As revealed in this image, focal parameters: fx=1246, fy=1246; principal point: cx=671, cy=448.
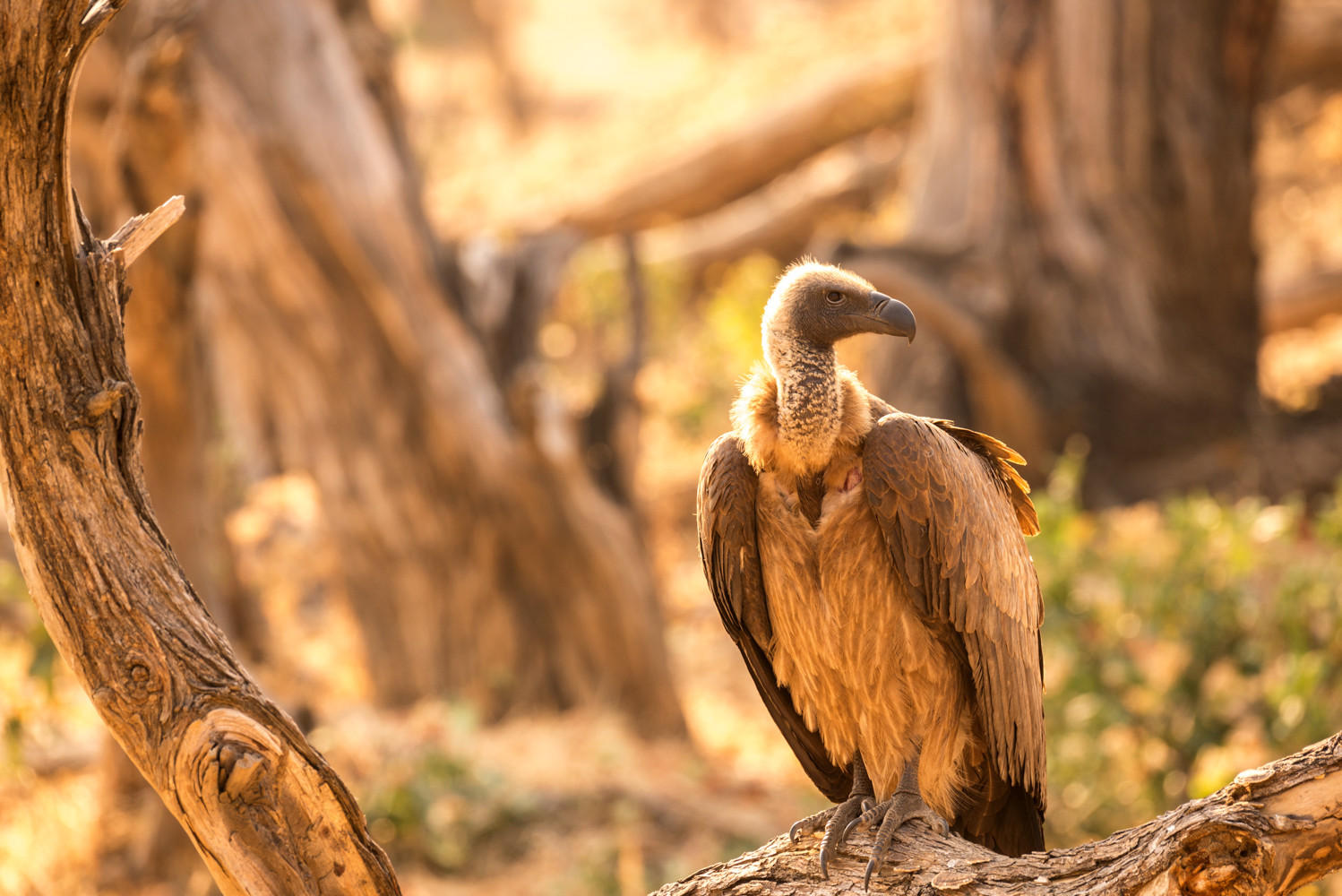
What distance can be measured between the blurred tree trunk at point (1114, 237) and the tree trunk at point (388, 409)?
3329 mm

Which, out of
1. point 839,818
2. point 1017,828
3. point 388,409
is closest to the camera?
point 839,818

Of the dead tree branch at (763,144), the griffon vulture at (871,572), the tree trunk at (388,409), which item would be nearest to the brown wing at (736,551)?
the griffon vulture at (871,572)

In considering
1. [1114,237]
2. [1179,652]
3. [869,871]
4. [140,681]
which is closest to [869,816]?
[869,871]

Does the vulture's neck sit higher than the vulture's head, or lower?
lower

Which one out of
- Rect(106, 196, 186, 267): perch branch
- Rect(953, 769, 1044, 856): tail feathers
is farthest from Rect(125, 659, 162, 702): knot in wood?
Rect(953, 769, 1044, 856): tail feathers

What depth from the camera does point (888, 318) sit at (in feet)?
11.3

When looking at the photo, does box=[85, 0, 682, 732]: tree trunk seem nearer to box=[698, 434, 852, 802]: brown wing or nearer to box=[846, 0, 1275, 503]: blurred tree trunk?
box=[846, 0, 1275, 503]: blurred tree trunk

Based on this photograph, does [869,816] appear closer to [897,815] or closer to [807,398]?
[897,815]

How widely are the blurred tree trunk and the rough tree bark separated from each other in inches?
279

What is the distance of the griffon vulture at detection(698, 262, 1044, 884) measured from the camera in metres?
3.45

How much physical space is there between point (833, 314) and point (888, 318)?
5.9 inches

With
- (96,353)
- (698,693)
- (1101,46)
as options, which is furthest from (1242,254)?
(96,353)

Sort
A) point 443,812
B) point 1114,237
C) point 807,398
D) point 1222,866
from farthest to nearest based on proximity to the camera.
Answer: point 1114,237
point 443,812
point 807,398
point 1222,866

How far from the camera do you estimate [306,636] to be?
11.4 metres
